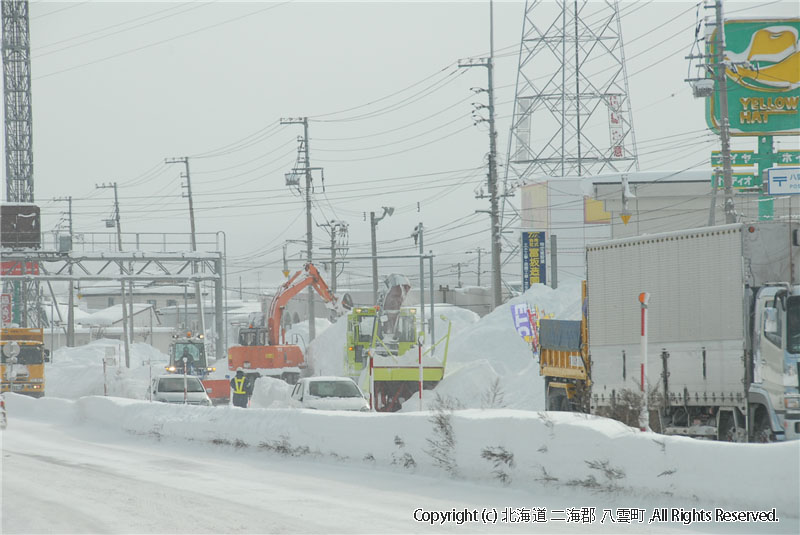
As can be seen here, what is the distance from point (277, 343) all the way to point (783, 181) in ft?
68.3

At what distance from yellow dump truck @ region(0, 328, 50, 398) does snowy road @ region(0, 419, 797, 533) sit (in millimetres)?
27439

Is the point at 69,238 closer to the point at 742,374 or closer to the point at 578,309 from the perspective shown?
the point at 578,309

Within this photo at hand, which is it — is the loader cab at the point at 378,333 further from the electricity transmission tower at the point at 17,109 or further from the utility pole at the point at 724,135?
the electricity transmission tower at the point at 17,109

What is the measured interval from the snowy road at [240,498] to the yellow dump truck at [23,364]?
27.4 metres

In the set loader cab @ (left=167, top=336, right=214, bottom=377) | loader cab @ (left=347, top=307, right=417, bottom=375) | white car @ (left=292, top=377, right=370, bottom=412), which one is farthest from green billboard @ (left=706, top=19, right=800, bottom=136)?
white car @ (left=292, top=377, right=370, bottom=412)

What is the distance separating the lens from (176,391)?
3325cm

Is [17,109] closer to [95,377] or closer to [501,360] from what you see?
[95,377]

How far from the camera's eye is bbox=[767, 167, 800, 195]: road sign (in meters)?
40.0

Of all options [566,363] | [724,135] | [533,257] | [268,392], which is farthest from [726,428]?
[533,257]

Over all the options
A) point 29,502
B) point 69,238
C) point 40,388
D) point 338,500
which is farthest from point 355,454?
point 69,238

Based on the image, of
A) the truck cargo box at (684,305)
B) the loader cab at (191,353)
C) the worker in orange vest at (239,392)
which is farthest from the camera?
the loader cab at (191,353)

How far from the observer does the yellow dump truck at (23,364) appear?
4509cm

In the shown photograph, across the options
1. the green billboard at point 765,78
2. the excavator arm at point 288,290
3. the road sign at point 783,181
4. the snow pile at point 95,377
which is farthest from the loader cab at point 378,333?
the green billboard at point 765,78

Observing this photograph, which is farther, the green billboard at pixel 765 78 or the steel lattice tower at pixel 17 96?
the steel lattice tower at pixel 17 96
